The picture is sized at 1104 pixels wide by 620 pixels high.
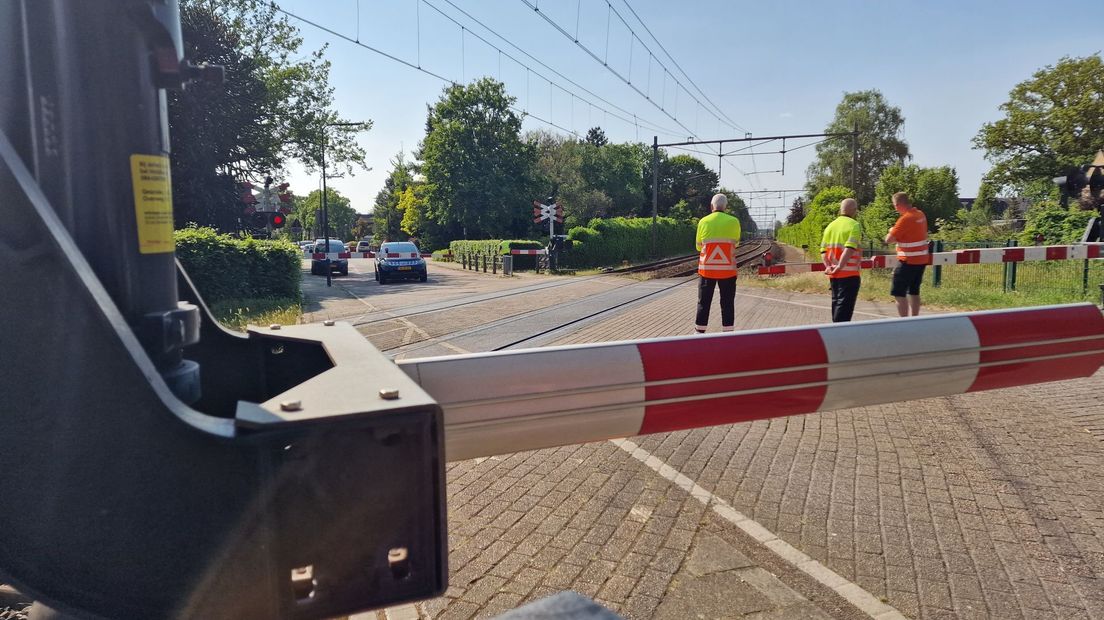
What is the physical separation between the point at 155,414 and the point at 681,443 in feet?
12.7

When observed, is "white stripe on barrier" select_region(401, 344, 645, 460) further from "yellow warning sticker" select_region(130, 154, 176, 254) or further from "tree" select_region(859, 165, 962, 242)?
"tree" select_region(859, 165, 962, 242)

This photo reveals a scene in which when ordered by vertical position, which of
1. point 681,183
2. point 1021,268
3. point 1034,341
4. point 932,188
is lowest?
point 1021,268

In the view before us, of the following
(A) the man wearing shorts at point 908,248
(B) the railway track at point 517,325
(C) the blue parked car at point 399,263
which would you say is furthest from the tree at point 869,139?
(A) the man wearing shorts at point 908,248

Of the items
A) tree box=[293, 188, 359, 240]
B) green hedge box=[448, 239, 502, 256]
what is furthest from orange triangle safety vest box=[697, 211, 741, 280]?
tree box=[293, 188, 359, 240]

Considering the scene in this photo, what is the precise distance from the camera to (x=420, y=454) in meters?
1.31

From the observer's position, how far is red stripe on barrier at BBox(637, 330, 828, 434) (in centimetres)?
213

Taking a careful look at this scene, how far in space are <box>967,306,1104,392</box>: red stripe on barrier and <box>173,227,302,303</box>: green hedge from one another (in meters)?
14.5

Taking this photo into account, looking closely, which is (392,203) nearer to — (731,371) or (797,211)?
(797,211)

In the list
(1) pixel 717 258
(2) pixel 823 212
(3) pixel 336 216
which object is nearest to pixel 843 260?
(1) pixel 717 258

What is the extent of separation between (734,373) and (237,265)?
15791mm

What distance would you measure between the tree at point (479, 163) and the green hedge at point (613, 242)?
10088 mm

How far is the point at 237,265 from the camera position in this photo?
15898 millimetres

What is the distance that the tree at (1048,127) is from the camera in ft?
128

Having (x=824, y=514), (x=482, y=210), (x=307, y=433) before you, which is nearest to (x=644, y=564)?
(x=824, y=514)
